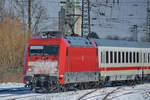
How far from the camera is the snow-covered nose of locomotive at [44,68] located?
20625 millimetres

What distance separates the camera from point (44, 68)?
20859mm

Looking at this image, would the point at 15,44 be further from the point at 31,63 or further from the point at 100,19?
the point at 31,63

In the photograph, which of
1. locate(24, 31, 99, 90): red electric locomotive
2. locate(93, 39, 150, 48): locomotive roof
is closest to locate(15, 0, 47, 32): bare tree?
locate(93, 39, 150, 48): locomotive roof

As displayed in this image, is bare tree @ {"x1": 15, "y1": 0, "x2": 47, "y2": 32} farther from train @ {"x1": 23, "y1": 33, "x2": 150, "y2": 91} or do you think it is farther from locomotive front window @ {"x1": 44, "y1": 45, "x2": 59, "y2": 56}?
locomotive front window @ {"x1": 44, "y1": 45, "x2": 59, "y2": 56}

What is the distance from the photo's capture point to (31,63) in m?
21.2

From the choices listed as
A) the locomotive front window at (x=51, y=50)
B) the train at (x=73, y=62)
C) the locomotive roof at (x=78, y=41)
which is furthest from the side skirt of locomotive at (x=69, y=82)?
the locomotive roof at (x=78, y=41)

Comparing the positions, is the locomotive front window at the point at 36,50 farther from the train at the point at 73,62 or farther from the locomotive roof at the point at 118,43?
the locomotive roof at the point at 118,43

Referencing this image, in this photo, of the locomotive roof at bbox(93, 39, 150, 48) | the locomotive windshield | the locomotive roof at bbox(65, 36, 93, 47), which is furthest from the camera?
the locomotive roof at bbox(93, 39, 150, 48)

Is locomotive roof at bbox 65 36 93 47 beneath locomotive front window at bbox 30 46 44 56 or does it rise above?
above

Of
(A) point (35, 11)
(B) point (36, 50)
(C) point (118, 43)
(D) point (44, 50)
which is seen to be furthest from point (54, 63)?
(A) point (35, 11)

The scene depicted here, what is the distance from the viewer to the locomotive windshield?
68.8 ft

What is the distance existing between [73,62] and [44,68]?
5.58 ft

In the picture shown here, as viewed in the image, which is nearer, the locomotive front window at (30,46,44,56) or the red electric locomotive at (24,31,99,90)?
the red electric locomotive at (24,31,99,90)

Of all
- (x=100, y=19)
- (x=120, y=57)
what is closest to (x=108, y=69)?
(x=120, y=57)
